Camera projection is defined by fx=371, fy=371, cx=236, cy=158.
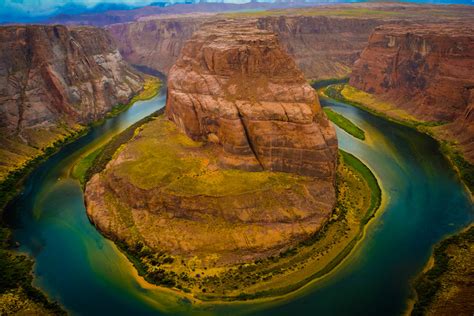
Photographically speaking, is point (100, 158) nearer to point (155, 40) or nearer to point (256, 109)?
point (256, 109)

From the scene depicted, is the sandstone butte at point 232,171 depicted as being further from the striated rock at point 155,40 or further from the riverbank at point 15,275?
the striated rock at point 155,40

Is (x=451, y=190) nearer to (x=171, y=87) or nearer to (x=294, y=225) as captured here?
(x=294, y=225)

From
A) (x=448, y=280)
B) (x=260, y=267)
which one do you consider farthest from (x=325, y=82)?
(x=260, y=267)

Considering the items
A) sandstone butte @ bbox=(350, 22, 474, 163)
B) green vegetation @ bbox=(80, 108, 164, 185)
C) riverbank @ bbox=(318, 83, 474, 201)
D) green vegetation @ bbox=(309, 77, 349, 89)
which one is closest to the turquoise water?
riverbank @ bbox=(318, 83, 474, 201)

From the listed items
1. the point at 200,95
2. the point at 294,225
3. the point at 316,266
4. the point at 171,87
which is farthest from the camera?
the point at 171,87

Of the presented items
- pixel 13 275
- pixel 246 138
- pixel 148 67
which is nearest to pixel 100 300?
pixel 13 275

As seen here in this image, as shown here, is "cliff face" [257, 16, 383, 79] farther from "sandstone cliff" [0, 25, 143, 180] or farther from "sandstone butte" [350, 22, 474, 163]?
"sandstone cliff" [0, 25, 143, 180]

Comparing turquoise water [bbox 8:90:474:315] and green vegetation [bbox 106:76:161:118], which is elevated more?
green vegetation [bbox 106:76:161:118]
